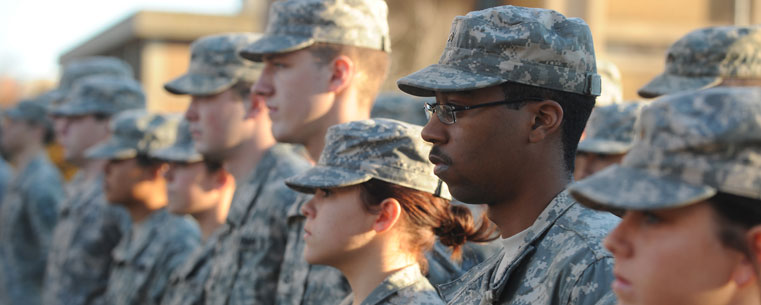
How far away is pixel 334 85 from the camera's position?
4.86 metres

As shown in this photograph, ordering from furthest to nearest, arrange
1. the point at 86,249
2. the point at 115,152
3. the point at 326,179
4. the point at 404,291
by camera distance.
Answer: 1. the point at 86,249
2. the point at 115,152
3. the point at 326,179
4. the point at 404,291

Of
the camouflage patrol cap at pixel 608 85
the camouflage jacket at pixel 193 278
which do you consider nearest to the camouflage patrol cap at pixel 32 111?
the camouflage jacket at pixel 193 278

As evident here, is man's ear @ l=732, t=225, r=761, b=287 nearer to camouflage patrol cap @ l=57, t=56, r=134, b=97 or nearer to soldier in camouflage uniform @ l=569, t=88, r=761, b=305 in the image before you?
soldier in camouflage uniform @ l=569, t=88, r=761, b=305

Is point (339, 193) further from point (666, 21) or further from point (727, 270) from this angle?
point (666, 21)

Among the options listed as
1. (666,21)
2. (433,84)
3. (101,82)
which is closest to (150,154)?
(101,82)

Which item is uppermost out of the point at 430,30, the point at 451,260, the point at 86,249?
the point at 451,260

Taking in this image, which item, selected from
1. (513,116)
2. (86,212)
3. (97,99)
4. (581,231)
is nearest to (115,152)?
(86,212)

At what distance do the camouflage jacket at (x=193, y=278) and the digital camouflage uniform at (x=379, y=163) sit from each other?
201cm

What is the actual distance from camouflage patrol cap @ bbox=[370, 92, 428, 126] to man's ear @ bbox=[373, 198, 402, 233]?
3.10 meters

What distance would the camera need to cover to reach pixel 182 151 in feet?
21.1

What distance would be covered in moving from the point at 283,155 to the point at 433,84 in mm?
2480

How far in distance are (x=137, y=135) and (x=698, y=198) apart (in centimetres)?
617

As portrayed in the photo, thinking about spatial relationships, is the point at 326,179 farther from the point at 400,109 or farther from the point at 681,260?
the point at 400,109

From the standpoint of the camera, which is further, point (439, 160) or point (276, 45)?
point (276, 45)
